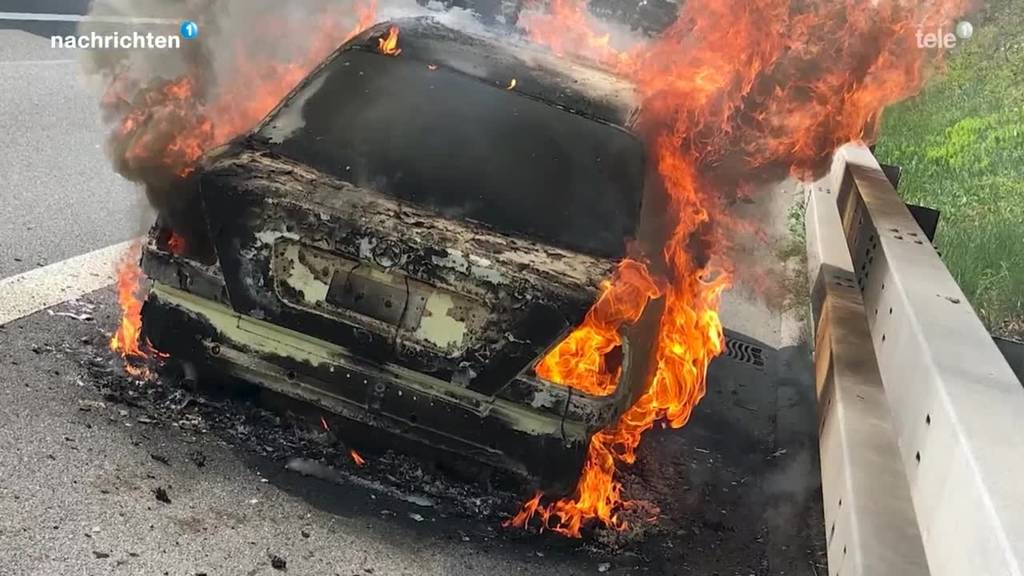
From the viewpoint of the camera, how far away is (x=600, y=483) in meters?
4.43

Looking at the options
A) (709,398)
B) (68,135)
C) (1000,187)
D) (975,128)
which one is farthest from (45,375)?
(975,128)

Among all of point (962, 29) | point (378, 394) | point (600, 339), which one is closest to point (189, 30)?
point (378, 394)

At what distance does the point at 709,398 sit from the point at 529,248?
255 centimetres

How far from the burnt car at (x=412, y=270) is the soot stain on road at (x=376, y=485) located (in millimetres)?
257

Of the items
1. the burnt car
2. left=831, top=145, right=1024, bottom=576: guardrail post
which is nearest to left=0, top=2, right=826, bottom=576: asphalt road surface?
the burnt car

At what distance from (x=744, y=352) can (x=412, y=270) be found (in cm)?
392

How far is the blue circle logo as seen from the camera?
20.4 ft

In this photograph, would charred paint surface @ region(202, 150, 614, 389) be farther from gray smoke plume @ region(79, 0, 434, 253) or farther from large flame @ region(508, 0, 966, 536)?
large flame @ region(508, 0, 966, 536)

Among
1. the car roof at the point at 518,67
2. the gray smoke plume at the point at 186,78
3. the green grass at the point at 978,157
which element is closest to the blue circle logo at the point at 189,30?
the gray smoke plume at the point at 186,78

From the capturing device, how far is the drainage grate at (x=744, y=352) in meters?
7.04

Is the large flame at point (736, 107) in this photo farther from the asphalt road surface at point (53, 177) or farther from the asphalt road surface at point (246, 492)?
the asphalt road surface at point (53, 177)

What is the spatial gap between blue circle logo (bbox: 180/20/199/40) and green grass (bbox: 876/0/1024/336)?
5599 millimetres

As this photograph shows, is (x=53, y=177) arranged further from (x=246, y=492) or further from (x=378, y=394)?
(x=378, y=394)

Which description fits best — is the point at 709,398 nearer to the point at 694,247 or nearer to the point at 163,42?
the point at 694,247
